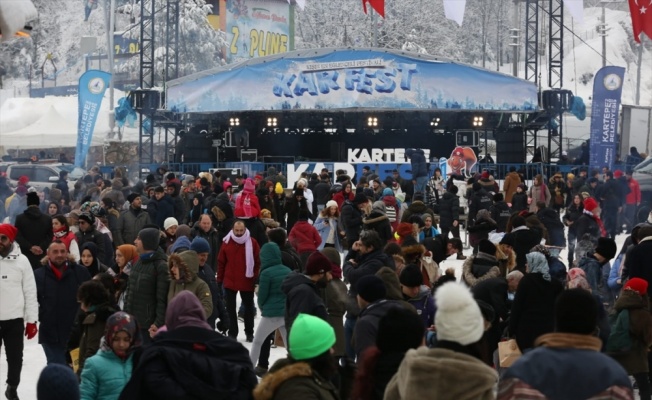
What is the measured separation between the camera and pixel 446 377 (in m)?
5.02

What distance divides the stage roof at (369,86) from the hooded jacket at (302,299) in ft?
85.2

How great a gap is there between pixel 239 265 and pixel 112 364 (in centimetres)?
602

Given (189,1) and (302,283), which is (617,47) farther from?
(302,283)

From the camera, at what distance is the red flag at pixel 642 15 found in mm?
22000

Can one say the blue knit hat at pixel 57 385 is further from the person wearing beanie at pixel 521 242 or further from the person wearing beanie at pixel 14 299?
the person wearing beanie at pixel 521 242

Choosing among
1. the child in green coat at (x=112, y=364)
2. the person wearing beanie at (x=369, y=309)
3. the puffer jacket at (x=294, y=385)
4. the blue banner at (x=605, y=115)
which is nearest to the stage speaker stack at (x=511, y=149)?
the blue banner at (x=605, y=115)

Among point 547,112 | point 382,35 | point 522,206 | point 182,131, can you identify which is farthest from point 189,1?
point 522,206

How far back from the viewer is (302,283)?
945 centimetres

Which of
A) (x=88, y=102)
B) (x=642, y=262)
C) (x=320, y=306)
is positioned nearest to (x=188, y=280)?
(x=320, y=306)

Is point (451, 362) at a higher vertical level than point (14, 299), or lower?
higher

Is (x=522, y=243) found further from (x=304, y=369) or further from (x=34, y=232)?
(x=304, y=369)

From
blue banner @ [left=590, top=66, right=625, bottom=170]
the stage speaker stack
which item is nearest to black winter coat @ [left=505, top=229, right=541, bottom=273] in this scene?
blue banner @ [left=590, top=66, right=625, bottom=170]

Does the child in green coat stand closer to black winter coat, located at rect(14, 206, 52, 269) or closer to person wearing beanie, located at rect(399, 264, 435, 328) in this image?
person wearing beanie, located at rect(399, 264, 435, 328)

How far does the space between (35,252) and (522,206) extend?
10505mm
